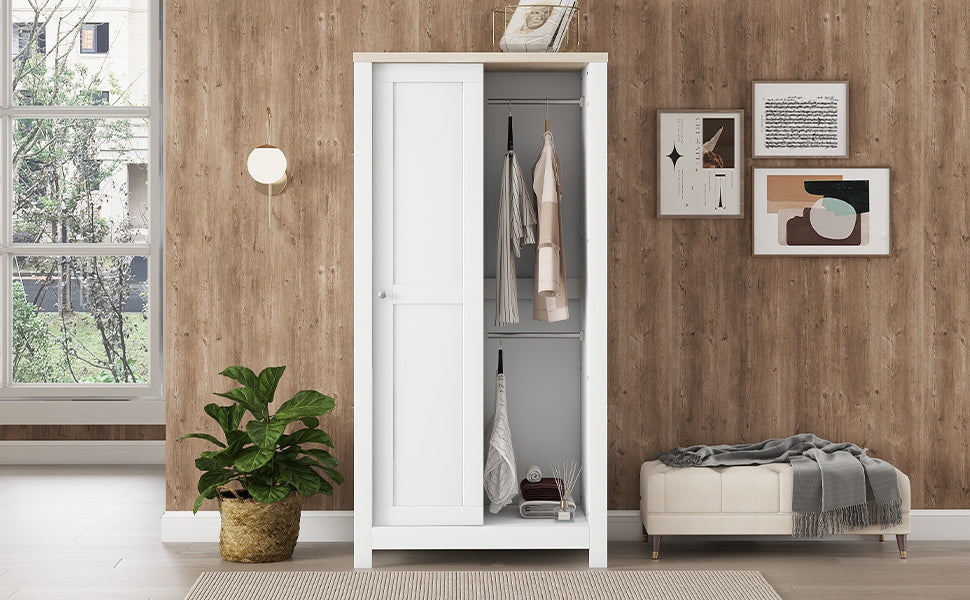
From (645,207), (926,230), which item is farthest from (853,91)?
(645,207)

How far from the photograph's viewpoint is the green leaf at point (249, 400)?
3.47 m

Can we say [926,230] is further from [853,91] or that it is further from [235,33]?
[235,33]

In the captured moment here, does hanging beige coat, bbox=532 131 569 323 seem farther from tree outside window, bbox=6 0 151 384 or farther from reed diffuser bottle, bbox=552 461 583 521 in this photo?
tree outside window, bbox=6 0 151 384

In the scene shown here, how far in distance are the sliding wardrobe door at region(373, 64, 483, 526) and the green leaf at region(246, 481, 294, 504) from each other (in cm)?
37

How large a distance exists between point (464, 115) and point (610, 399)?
4.61 feet

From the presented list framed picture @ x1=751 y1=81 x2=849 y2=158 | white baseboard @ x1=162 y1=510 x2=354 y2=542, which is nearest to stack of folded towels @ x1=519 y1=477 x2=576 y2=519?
white baseboard @ x1=162 y1=510 x2=354 y2=542

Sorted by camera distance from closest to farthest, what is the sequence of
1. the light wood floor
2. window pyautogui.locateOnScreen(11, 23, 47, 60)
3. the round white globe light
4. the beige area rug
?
the beige area rug → the light wood floor → the round white globe light → window pyautogui.locateOnScreen(11, 23, 47, 60)

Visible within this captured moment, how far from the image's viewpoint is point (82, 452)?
17.6ft

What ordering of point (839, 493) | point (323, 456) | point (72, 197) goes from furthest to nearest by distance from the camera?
point (72, 197)
point (323, 456)
point (839, 493)

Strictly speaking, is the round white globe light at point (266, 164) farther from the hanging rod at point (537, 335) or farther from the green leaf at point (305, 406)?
the hanging rod at point (537, 335)

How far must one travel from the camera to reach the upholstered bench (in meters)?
3.45

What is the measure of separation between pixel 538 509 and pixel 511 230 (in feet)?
3.72

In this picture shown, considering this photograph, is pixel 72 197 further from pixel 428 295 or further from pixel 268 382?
pixel 428 295

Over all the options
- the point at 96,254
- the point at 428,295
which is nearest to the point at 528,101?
the point at 428,295
